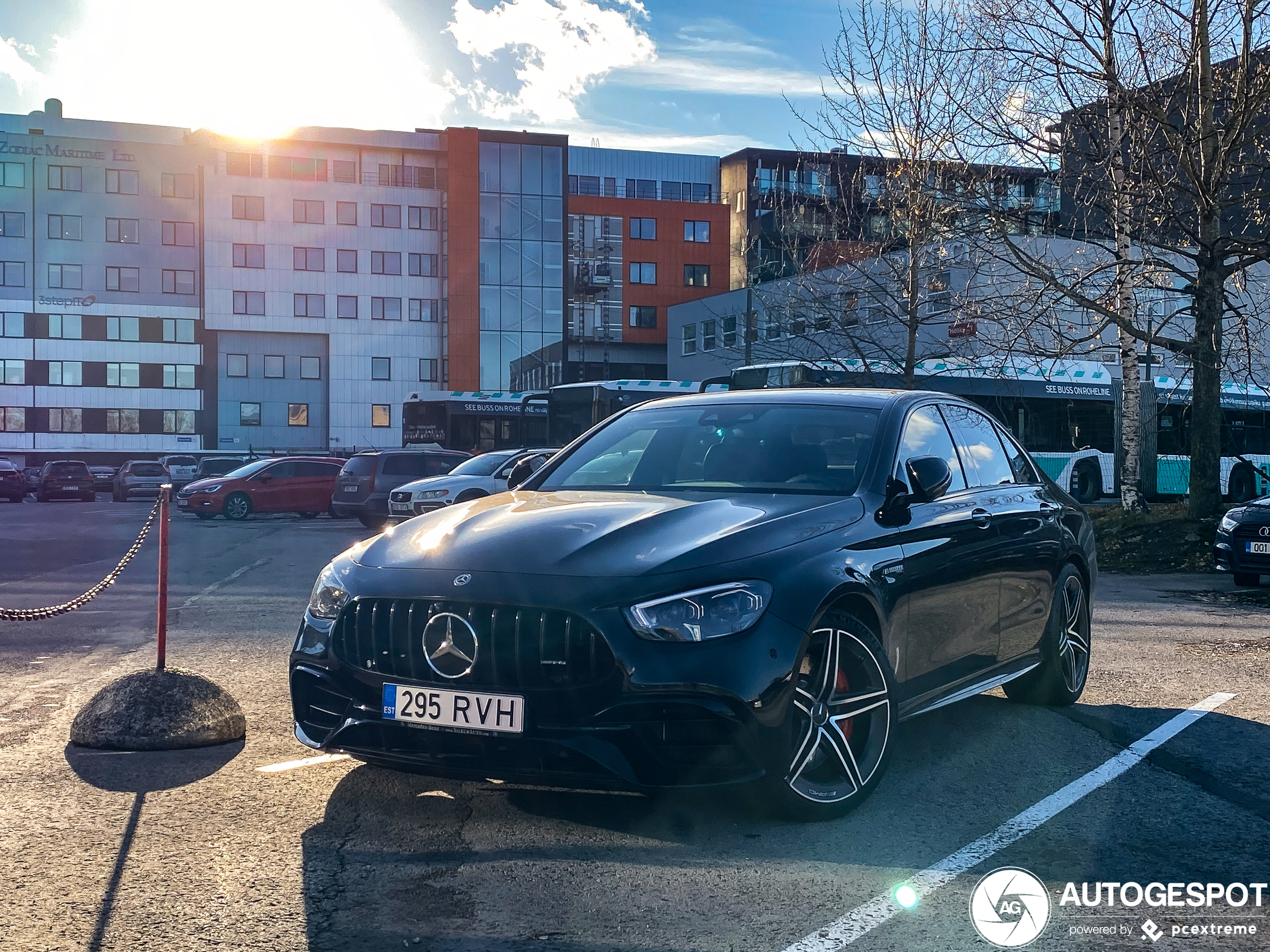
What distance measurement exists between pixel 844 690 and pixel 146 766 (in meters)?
2.79

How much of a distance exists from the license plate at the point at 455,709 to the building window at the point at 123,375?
2696 inches

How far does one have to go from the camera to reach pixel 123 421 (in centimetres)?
6719

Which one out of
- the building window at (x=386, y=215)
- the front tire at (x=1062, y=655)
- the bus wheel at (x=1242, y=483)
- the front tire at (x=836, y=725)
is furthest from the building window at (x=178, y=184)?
the front tire at (x=836, y=725)

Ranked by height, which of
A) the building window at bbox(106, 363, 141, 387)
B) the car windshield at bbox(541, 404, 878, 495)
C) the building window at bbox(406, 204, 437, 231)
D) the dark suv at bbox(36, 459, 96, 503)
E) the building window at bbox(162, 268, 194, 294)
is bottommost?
Result: the dark suv at bbox(36, 459, 96, 503)

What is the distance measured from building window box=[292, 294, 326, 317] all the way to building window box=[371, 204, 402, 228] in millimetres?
4838

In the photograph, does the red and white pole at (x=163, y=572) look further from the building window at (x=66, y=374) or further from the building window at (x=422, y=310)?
the building window at (x=66, y=374)

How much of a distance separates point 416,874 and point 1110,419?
30392 millimetres

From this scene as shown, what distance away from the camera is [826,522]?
452 centimetres

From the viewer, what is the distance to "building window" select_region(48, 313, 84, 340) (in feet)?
219

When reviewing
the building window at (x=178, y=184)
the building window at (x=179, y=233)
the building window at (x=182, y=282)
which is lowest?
the building window at (x=182, y=282)

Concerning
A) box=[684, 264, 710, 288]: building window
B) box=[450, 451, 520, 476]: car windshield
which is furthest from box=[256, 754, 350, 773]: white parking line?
box=[684, 264, 710, 288]: building window

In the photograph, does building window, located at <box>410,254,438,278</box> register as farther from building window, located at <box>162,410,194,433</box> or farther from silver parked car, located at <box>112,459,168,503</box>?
silver parked car, located at <box>112,459,168,503</box>

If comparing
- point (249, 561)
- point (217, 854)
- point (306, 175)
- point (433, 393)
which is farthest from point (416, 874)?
point (306, 175)

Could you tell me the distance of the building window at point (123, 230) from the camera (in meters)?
67.6
